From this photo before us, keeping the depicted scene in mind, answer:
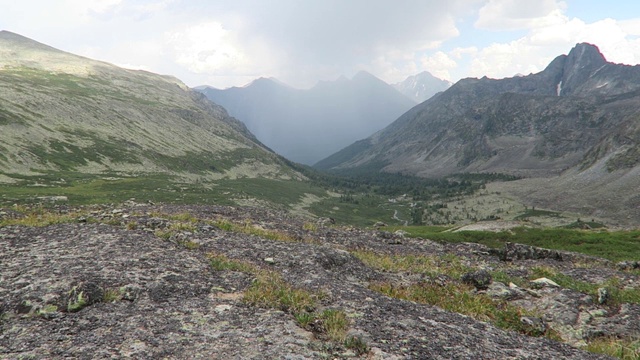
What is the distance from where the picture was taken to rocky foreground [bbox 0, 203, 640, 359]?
10.6 meters

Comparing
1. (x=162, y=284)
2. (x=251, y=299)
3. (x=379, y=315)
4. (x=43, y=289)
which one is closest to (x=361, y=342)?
(x=379, y=315)

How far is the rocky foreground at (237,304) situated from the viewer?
10.6 metres

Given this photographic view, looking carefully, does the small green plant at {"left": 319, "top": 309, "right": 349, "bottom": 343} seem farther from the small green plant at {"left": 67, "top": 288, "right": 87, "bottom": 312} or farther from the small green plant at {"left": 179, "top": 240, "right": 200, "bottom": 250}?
the small green plant at {"left": 179, "top": 240, "right": 200, "bottom": 250}

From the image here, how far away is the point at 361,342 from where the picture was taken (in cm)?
1096

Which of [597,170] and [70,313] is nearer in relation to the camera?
[70,313]

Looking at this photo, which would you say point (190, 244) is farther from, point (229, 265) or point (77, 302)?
point (77, 302)

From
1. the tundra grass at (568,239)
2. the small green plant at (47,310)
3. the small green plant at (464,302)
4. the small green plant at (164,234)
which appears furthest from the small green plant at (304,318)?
the tundra grass at (568,239)

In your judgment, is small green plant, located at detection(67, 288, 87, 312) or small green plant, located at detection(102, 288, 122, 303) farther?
small green plant, located at detection(102, 288, 122, 303)

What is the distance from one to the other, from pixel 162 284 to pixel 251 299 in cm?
423

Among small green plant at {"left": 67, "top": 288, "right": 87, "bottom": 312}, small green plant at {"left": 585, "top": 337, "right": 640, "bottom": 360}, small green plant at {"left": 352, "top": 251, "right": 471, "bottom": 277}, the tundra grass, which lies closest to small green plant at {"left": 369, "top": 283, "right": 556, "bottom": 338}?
small green plant at {"left": 585, "top": 337, "right": 640, "bottom": 360}

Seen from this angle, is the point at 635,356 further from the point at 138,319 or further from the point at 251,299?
the point at 138,319

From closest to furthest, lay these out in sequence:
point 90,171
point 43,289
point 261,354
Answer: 1. point 261,354
2. point 43,289
3. point 90,171

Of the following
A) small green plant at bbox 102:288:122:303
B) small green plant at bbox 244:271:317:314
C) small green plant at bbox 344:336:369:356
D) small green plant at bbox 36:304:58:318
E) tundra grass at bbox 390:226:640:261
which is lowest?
tundra grass at bbox 390:226:640:261

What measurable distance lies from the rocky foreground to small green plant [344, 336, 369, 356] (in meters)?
0.04
